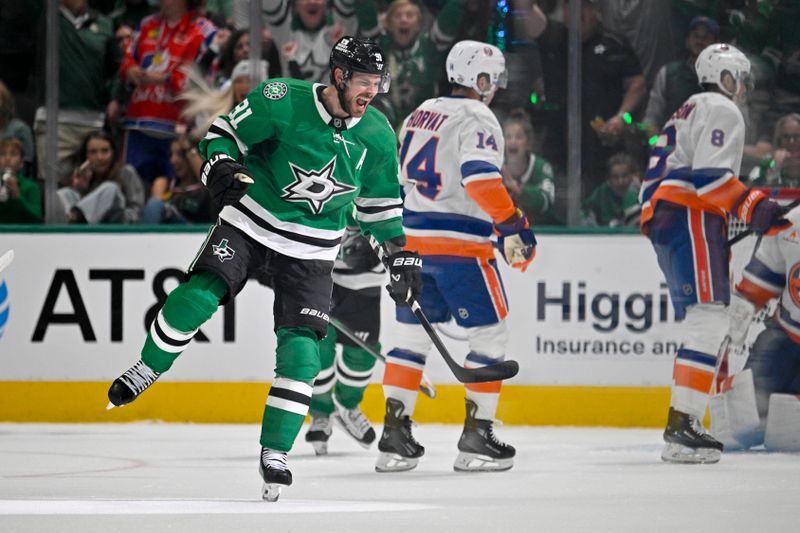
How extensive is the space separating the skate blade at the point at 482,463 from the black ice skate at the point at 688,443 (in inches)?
27.1

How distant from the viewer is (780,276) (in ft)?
20.5

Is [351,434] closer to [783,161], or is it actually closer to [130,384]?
[130,384]

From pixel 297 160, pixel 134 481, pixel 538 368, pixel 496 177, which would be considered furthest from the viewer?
pixel 538 368

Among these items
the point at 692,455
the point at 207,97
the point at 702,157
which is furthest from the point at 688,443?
the point at 207,97

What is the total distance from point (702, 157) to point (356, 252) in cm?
145

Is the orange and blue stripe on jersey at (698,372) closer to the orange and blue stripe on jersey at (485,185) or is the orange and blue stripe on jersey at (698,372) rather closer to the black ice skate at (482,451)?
the black ice skate at (482,451)

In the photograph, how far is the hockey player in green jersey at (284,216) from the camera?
4.29 m

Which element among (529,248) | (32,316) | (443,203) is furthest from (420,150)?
(32,316)

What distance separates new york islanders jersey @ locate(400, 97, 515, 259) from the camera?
5520 millimetres

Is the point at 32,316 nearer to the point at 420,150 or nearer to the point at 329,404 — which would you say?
the point at 329,404

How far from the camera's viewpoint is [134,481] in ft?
16.3

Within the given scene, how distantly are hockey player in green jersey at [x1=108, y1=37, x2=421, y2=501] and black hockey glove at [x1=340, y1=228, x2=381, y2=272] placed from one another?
1.52 meters

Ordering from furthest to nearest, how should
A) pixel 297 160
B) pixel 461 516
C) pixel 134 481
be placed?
pixel 134 481
pixel 297 160
pixel 461 516

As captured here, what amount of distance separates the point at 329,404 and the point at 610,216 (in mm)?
1831
